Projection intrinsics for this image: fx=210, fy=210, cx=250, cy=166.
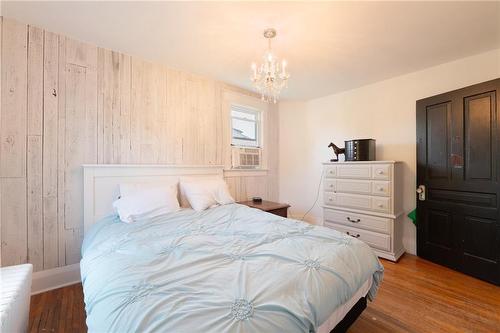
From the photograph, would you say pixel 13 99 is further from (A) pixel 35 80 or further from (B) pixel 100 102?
(B) pixel 100 102

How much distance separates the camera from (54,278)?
194 centimetres

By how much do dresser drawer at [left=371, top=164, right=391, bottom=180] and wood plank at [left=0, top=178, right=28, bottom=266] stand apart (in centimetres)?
362

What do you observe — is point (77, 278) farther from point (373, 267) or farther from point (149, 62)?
point (373, 267)

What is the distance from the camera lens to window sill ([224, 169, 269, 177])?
3.21 meters

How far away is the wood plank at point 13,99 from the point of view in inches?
69.1

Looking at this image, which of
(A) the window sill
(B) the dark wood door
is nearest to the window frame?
(A) the window sill

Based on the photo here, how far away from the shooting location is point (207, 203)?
7.66 feet

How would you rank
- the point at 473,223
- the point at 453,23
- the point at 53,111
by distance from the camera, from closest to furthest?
the point at 453,23 < the point at 53,111 < the point at 473,223

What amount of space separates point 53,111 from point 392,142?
155 inches

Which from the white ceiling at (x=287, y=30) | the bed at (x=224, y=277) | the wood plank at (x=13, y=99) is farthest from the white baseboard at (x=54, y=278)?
the white ceiling at (x=287, y=30)

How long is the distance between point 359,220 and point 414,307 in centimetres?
115

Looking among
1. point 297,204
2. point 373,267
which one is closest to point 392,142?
point 297,204

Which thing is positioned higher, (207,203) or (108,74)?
(108,74)

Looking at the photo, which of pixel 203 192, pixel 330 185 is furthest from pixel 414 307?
pixel 203 192
